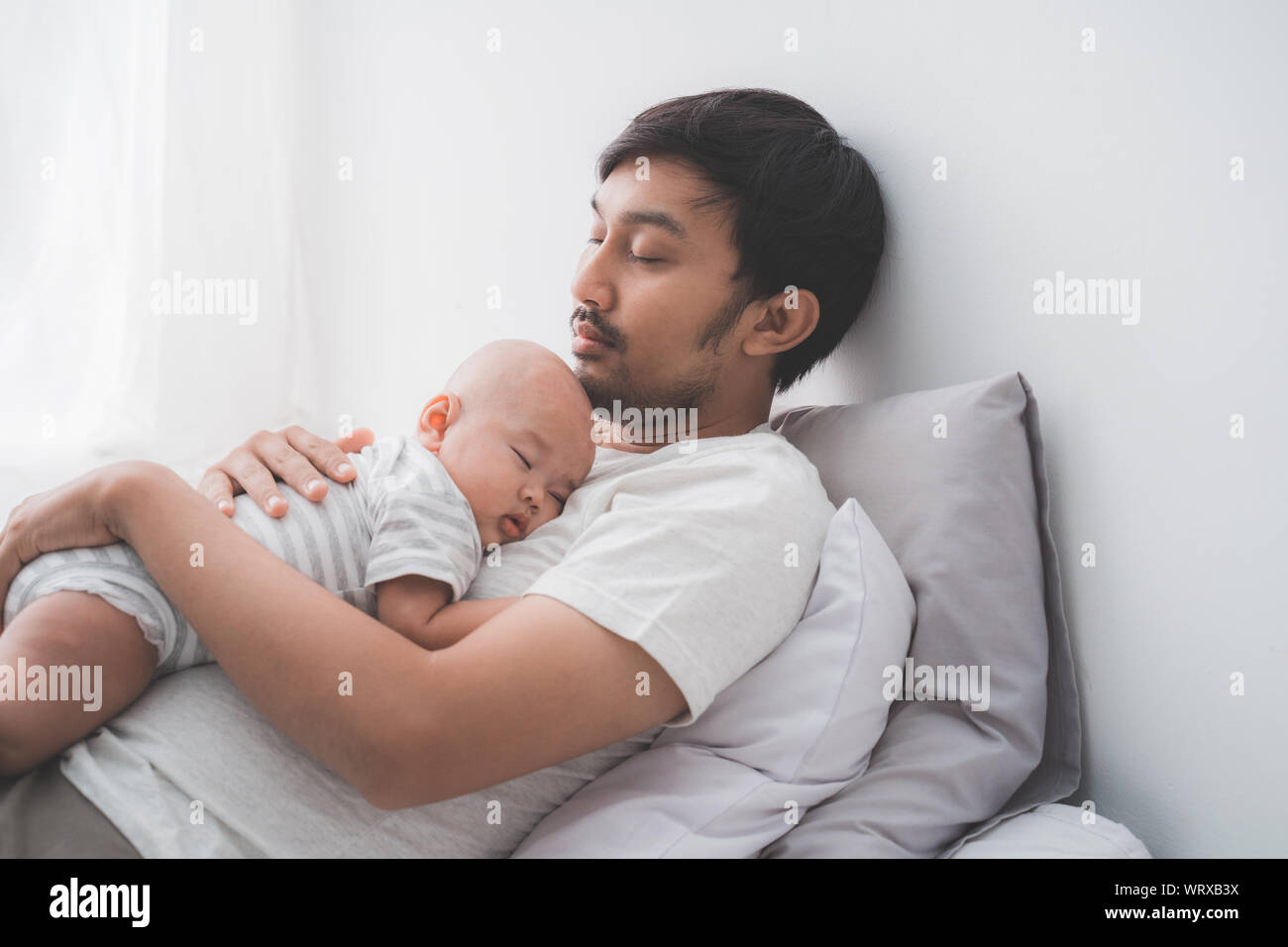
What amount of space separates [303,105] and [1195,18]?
247cm

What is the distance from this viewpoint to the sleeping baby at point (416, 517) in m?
0.95

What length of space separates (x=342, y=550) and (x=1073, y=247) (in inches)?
37.0

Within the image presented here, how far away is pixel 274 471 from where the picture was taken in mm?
1131

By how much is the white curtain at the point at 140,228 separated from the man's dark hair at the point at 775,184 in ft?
4.59

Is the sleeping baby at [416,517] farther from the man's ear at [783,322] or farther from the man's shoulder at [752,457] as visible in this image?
the man's ear at [783,322]

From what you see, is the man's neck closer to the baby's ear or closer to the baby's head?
the baby's head

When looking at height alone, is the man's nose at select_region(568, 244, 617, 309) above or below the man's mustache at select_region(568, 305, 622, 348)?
above

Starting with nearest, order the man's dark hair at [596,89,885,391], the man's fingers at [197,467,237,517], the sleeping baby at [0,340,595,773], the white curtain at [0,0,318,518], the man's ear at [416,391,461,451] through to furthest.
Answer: the sleeping baby at [0,340,595,773], the man's fingers at [197,467,237,517], the man's ear at [416,391,461,451], the man's dark hair at [596,89,885,391], the white curtain at [0,0,318,518]

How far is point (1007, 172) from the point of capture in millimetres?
1209

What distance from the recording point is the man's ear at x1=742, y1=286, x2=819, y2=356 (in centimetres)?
137

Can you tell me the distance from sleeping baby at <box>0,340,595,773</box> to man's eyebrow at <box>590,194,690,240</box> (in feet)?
0.81

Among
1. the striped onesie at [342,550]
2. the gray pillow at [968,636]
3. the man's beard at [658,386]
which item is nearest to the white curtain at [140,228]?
the striped onesie at [342,550]

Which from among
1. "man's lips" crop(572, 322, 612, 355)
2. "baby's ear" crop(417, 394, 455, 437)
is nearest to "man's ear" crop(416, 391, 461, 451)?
"baby's ear" crop(417, 394, 455, 437)

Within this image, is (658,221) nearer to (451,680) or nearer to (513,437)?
(513,437)
